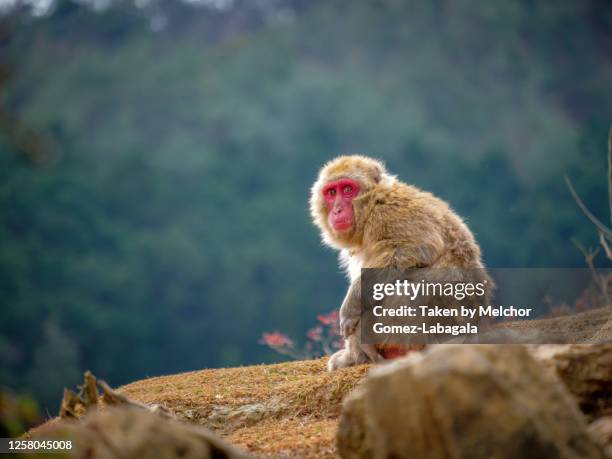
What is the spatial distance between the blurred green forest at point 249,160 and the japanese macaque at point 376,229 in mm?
14442

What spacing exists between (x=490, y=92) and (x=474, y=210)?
12844mm

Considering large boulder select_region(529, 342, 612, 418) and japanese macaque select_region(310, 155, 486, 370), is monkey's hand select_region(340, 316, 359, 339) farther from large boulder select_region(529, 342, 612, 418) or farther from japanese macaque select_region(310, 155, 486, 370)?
large boulder select_region(529, 342, 612, 418)

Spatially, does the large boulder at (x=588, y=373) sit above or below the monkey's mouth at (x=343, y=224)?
below

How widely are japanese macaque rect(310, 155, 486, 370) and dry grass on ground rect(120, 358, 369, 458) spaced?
37 centimetres

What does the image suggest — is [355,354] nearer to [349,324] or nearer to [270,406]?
[349,324]

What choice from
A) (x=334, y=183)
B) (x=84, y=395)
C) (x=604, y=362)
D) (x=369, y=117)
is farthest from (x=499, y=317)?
(x=369, y=117)

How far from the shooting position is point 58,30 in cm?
4784

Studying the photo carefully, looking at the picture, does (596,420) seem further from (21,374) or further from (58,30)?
(58,30)

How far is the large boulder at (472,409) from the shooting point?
2852 mm

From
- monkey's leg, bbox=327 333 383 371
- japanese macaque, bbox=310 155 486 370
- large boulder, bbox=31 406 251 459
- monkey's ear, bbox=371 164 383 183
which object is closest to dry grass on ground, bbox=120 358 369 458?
monkey's leg, bbox=327 333 383 371

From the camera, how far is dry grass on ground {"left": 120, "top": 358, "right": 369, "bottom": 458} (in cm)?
443

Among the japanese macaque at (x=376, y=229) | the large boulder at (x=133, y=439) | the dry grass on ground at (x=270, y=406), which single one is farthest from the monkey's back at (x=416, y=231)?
the large boulder at (x=133, y=439)

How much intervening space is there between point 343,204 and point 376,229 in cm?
39

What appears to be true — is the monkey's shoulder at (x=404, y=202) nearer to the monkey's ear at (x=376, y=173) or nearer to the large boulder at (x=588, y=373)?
the monkey's ear at (x=376, y=173)
